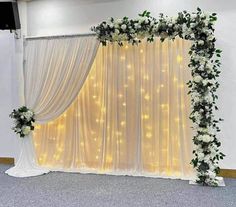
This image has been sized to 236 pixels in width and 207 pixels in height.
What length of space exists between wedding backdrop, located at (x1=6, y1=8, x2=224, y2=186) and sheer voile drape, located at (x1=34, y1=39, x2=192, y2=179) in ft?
0.05

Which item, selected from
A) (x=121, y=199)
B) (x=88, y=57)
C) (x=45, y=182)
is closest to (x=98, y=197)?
(x=121, y=199)

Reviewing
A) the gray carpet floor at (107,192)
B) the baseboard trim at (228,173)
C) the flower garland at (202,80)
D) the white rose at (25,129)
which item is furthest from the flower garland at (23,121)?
the baseboard trim at (228,173)

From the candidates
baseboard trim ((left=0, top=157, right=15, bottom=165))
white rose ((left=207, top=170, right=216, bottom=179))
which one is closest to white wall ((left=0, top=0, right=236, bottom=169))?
white rose ((left=207, top=170, right=216, bottom=179))

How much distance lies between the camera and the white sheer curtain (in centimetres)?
547

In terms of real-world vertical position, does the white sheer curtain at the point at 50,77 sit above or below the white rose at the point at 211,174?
above

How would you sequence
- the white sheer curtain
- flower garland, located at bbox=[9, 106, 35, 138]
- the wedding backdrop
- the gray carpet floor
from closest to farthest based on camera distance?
1. the gray carpet floor
2. the wedding backdrop
3. the white sheer curtain
4. flower garland, located at bbox=[9, 106, 35, 138]

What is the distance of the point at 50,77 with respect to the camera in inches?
223

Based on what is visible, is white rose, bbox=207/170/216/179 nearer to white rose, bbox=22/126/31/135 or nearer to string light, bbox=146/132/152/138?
string light, bbox=146/132/152/138

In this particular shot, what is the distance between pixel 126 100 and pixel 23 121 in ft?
5.68

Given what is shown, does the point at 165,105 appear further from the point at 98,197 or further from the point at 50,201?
the point at 50,201

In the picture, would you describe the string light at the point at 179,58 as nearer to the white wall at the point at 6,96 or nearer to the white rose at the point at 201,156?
the white rose at the point at 201,156

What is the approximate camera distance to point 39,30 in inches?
237

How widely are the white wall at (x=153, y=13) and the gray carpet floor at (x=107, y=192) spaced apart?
101 cm

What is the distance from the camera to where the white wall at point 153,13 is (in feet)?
16.9
